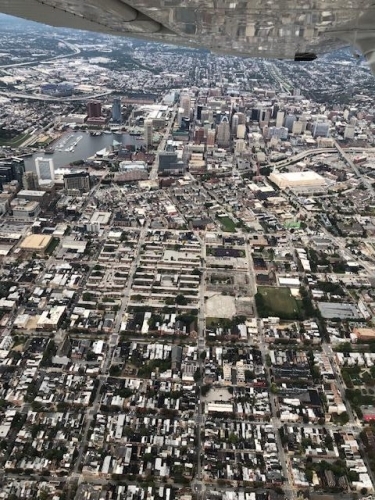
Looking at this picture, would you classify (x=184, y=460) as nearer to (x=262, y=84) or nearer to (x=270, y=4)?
(x=270, y=4)

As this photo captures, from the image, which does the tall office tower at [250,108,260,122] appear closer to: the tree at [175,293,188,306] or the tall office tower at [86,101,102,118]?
the tall office tower at [86,101,102,118]

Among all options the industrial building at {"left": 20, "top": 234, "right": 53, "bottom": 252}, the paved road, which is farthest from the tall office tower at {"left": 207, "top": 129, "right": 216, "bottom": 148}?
the industrial building at {"left": 20, "top": 234, "right": 53, "bottom": 252}

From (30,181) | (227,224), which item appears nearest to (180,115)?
(30,181)

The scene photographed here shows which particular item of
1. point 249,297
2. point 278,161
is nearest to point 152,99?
point 278,161

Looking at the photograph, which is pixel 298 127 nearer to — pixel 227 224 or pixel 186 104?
pixel 186 104

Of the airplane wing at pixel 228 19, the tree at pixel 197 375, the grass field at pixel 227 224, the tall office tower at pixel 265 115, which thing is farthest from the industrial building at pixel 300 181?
the airplane wing at pixel 228 19

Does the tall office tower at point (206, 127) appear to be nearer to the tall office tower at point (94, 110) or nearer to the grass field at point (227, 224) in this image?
the tall office tower at point (94, 110)
